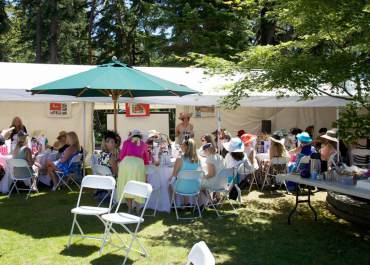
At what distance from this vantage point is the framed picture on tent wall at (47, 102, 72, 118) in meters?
11.5

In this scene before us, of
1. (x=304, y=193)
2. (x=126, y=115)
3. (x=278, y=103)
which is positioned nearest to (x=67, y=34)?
(x=126, y=115)

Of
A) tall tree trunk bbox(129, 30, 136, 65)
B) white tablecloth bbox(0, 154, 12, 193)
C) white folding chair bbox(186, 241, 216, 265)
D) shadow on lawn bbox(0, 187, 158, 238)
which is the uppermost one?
tall tree trunk bbox(129, 30, 136, 65)

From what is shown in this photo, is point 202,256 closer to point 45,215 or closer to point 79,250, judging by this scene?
point 79,250

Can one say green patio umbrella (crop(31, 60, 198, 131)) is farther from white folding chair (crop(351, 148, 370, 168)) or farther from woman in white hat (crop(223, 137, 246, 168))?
white folding chair (crop(351, 148, 370, 168))

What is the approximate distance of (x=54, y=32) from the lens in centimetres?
1833

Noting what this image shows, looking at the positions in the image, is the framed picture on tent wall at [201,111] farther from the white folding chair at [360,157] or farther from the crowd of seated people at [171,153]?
the white folding chair at [360,157]

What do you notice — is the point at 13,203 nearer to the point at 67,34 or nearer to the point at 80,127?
the point at 80,127

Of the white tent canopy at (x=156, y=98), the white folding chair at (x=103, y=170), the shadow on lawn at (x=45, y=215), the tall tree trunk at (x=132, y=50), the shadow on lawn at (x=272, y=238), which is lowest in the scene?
the shadow on lawn at (x=272, y=238)

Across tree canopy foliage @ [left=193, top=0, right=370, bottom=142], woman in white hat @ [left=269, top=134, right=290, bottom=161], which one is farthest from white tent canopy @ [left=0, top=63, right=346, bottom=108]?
tree canopy foliage @ [left=193, top=0, right=370, bottom=142]

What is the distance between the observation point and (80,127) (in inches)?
470

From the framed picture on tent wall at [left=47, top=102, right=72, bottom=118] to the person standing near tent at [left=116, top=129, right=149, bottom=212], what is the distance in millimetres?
6200

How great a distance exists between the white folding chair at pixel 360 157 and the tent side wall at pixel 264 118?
4.73m

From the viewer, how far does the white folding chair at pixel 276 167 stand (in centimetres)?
766

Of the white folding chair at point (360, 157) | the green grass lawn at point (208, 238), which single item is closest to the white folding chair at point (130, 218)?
the green grass lawn at point (208, 238)
